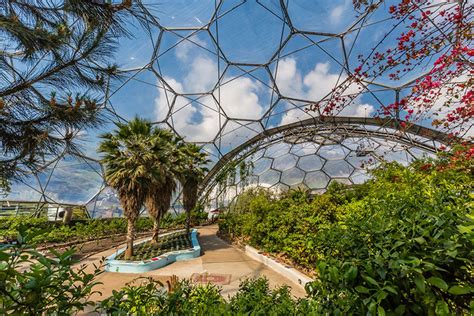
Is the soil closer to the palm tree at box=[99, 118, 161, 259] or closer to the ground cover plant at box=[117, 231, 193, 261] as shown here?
the ground cover plant at box=[117, 231, 193, 261]

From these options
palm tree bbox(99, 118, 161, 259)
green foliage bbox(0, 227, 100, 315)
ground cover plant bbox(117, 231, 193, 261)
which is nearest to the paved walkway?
ground cover plant bbox(117, 231, 193, 261)

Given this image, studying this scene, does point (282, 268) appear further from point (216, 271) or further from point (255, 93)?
point (255, 93)

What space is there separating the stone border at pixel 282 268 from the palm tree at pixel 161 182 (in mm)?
4974

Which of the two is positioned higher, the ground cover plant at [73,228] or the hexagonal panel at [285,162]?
the hexagonal panel at [285,162]

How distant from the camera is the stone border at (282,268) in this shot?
575 cm

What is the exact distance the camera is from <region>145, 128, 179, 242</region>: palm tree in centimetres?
1080

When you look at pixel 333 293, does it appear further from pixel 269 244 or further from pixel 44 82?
pixel 269 244

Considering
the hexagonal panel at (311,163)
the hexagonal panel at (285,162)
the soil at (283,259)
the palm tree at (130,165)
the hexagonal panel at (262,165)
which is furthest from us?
the hexagonal panel at (262,165)

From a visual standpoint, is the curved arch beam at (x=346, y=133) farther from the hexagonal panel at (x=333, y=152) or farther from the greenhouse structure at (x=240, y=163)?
the hexagonal panel at (x=333, y=152)

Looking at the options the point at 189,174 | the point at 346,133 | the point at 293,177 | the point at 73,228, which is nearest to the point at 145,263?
the point at 189,174

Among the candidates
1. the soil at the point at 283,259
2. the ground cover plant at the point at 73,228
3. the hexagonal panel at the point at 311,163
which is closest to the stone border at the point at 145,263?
the ground cover plant at the point at 73,228

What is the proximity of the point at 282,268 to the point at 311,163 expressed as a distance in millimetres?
19115

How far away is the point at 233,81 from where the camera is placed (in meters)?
18.5

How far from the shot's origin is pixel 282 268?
22.0 feet
